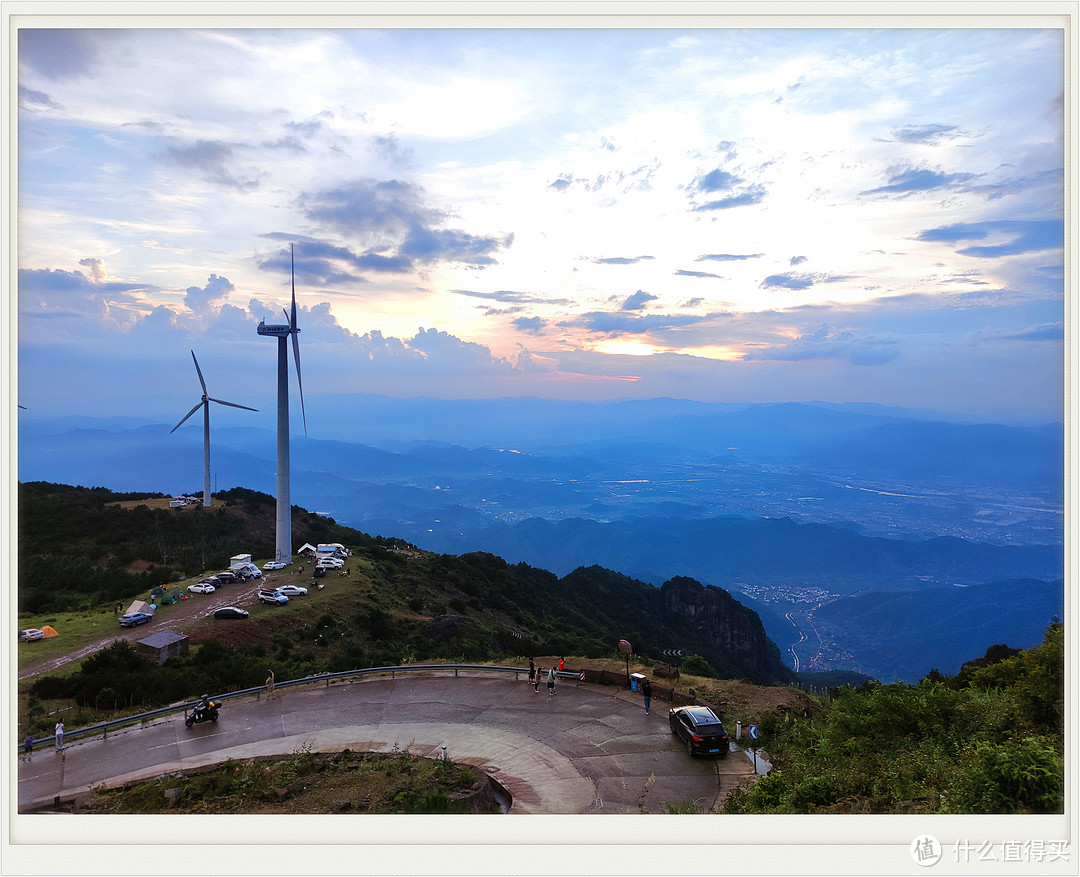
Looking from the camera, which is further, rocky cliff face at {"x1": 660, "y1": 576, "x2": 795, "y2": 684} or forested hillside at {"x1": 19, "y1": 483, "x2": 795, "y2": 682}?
rocky cliff face at {"x1": 660, "y1": 576, "x2": 795, "y2": 684}

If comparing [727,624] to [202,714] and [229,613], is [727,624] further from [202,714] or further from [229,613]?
[202,714]

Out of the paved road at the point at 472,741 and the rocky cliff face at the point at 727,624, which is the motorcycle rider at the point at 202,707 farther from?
the rocky cliff face at the point at 727,624

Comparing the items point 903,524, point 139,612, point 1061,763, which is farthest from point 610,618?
point 903,524

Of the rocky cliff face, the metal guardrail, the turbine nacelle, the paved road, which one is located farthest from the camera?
the rocky cliff face

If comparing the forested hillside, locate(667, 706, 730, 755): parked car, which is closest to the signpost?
locate(667, 706, 730, 755): parked car

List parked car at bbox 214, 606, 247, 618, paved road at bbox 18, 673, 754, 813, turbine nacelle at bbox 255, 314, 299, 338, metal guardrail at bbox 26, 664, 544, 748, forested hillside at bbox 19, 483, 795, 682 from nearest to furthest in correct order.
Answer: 1. paved road at bbox 18, 673, 754, 813
2. metal guardrail at bbox 26, 664, 544, 748
3. parked car at bbox 214, 606, 247, 618
4. forested hillside at bbox 19, 483, 795, 682
5. turbine nacelle at bbox 255, 314, 299, 338

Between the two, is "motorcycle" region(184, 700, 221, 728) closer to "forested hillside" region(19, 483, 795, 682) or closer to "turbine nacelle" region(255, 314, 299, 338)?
"forested hillside" region(19, 483, 795, 682)
